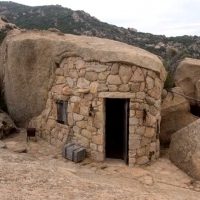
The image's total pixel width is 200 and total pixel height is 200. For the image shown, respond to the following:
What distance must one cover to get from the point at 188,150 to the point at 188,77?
4435 millimetres

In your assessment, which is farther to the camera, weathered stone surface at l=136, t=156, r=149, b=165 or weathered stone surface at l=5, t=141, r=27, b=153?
weathered stone surface at l=5, t=141, r=27, b=153

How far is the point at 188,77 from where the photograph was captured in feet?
39.6

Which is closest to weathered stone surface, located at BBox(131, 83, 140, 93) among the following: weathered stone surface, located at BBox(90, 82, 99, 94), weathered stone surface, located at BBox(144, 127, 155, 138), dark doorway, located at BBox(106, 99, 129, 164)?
weathered stone surface, located at BBox(90, 82, 99, 94)

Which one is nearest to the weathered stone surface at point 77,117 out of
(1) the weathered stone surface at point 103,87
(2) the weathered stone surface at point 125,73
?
(1) the weathered stone surface at point 103,87

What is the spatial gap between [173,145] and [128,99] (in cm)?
210

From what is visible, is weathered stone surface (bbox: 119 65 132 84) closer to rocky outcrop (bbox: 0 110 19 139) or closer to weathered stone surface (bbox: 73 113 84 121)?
weathered stone surface (bbox: 73 113 84 121)

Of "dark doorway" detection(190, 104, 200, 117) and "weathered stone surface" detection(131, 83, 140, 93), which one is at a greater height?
"weathered stone surface" detection(131, 83, 140, 93)

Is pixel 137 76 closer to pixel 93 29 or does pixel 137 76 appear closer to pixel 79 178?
pixel 79 178

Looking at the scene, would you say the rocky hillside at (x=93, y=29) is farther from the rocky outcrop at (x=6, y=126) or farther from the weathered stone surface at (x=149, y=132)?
the weathered stone surface at (x=149, y=132)

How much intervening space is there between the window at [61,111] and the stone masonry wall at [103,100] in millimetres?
191

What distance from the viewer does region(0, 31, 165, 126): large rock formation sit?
8555mm

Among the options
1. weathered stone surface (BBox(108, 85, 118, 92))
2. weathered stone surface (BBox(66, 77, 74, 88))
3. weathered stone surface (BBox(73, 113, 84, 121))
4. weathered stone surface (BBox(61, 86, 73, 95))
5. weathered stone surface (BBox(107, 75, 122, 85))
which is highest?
weathered stone surface (BBox(107, 75, 122, 85))

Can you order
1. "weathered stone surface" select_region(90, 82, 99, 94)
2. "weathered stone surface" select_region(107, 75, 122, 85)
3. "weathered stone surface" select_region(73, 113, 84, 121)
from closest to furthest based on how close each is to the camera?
"weathered stone surface" select_region(107, 75, 122, 85), "weathered stone surface" select_region(90, 82, 99, 94), "weathered stone surface" select_region(73, 113, 84, 121)

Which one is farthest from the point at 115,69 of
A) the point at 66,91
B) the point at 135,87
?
the point at 66,91
